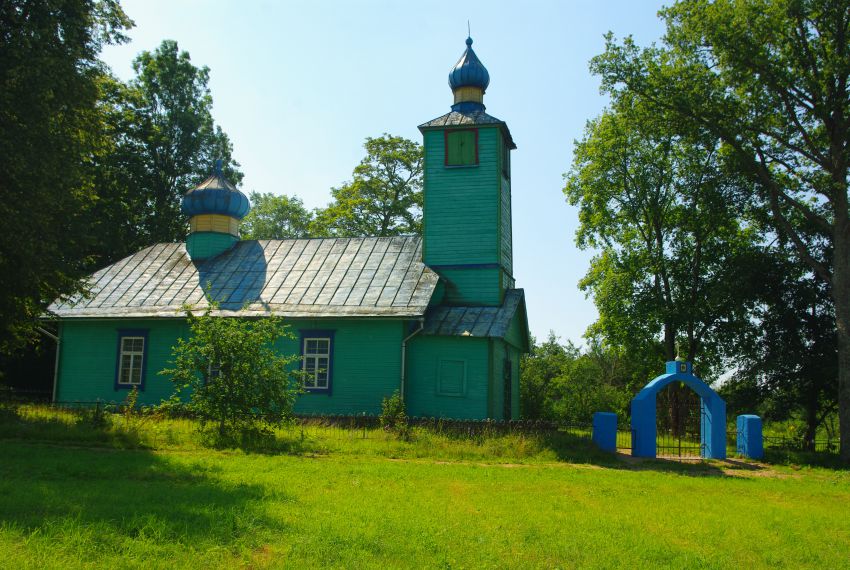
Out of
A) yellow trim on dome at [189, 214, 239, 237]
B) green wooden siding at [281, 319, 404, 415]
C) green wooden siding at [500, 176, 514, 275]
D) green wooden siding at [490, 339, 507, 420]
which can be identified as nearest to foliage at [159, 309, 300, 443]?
green wooden siding at [281, 319, 404, 415]

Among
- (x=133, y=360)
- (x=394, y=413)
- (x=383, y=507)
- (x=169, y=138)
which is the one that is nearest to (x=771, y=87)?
(x=394, y=413)

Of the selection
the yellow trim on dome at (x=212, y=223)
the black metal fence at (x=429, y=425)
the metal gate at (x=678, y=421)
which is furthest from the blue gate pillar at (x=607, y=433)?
the yellow trim on dome at (x=212, y=223)

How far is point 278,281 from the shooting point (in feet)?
74.6

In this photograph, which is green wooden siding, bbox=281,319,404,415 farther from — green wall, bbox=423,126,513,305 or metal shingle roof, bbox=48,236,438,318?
green wall, bbox=423,126,513,305

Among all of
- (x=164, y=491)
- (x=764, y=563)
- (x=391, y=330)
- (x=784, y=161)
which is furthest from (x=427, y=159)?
(x=764, y=563)

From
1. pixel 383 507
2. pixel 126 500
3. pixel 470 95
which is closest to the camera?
pixel 126 500

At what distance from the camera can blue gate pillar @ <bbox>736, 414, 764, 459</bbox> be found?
18.6 meters

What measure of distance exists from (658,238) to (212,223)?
16.0 meters

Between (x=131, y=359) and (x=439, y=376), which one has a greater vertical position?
(x=131, y=359)

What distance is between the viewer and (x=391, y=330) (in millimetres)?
20375

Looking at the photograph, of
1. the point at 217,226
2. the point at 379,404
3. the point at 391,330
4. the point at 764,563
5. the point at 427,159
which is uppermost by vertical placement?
the point at 427,159

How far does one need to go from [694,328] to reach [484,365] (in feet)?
34.6

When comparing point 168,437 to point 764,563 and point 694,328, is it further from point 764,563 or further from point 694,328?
point 694,328

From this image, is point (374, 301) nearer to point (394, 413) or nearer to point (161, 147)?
point (394, 413)
